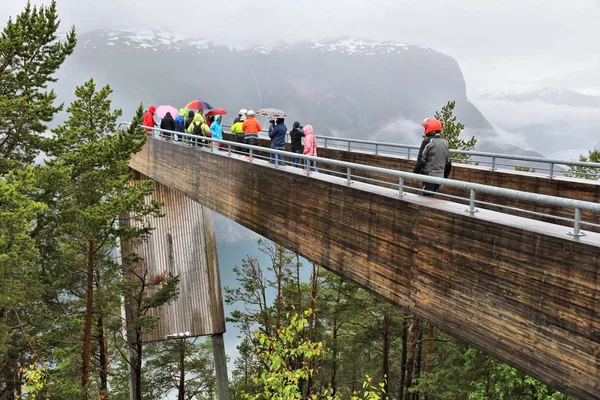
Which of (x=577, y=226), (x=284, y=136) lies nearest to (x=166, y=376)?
(x=284, y=136)

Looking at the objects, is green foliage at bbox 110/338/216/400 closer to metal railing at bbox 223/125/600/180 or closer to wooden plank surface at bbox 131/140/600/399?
metal railing at bbox 223/125/600/180

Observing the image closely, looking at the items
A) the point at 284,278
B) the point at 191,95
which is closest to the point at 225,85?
the point at 191,95

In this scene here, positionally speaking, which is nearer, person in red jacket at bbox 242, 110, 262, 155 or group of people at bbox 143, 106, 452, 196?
group of people at bbox 143, 106, 452, 196

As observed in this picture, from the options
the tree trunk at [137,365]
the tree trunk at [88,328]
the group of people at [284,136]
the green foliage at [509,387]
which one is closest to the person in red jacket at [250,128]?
the group of people at [284,136]

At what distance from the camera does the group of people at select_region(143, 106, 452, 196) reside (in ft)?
19.3

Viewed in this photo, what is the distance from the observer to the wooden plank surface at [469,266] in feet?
12.9

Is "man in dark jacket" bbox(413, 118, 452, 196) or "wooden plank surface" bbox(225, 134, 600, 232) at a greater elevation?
"man in dark jacket" bbox(413, 118, 452, 196)

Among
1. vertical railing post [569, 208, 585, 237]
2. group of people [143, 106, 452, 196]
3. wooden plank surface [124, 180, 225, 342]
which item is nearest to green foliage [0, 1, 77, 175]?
group of people [143, 106, 452, 196]

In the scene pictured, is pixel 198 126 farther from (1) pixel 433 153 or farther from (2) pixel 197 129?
(1) pixel 433 153

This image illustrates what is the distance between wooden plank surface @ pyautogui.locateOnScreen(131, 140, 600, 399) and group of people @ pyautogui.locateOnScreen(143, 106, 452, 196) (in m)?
0.59

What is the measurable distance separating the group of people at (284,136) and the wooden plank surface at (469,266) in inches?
23.4

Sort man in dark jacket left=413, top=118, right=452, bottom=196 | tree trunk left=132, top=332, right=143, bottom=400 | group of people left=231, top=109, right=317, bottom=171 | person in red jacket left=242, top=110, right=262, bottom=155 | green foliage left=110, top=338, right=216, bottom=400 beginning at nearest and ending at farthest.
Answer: man in dark jacket left=413, top=118, right=452, bottom=196, group of people left=231, top=109, right=317, bottom=171, person in red jacket left=242, top=110, right=262, bottom=155, tree trunk left=132, top=332, right=143, bottom=400, green foliage left=110, top=338, right=216, bottom=400

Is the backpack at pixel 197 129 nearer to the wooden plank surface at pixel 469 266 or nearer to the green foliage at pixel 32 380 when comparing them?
the wooden plank surface at pixel 469 266

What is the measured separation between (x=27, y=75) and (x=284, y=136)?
23.7 ft
